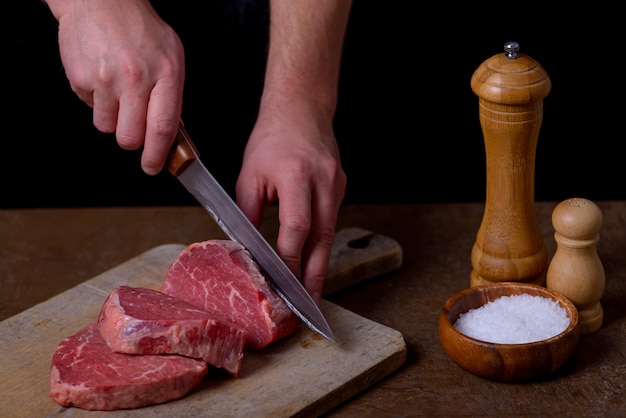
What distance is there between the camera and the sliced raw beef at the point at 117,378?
1677 millimetres

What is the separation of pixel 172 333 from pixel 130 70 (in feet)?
1.89

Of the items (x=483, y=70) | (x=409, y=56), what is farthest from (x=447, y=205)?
(x=483, y=70)

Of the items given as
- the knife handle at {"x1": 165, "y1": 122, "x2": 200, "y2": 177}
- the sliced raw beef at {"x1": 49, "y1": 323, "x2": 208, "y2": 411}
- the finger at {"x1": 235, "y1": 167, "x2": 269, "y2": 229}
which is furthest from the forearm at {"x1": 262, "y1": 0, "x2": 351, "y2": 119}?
the sliced raw beef at {"x1": 49, "y1": 323, "x2": 208, "y2": 411}

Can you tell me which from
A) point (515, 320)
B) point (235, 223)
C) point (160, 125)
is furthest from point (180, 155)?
point (515, 320)

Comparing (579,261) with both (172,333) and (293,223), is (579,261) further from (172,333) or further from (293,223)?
(172,333)

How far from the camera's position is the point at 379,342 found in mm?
1895

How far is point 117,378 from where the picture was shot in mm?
1691

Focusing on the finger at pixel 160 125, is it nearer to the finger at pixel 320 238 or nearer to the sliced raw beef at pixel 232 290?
the sliced raw beef at pixel 232 290

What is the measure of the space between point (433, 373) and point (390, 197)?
4.63 ft

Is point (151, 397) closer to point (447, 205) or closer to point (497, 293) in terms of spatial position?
point (497, 293)

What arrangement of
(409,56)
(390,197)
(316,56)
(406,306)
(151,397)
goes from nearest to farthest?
(151,397)
(406,306)
(316,56)
(409,56)
(390,197)

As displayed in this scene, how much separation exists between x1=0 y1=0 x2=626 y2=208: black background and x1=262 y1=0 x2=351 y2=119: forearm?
0.97 feet

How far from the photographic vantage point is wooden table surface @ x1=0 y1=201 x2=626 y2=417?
175cm

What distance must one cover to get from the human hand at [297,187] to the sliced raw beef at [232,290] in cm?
13
